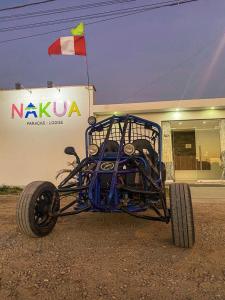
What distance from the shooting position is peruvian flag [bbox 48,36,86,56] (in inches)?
492

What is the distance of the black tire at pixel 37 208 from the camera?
4340 mm

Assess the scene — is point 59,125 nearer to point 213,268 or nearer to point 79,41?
point 79,41

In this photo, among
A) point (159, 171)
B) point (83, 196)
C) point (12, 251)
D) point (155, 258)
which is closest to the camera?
point (155, 258)

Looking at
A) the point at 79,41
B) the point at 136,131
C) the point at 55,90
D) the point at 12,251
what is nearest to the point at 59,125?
the point at 55,90

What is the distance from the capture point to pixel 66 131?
13078 millimetres

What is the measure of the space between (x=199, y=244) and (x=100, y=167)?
1.89 meters

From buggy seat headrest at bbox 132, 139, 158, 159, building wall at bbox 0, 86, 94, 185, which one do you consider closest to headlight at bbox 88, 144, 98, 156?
buggy seat headrest at bbox 132, 139, 158, 159

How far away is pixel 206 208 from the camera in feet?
23.8

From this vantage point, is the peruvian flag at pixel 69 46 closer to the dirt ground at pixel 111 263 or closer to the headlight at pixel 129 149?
the headlight at pixel 129 149

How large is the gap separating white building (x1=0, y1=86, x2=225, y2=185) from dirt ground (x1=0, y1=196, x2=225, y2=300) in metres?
7.77

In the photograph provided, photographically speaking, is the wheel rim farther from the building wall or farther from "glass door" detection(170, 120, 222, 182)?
"glass door" detection(170, 120, 222, 182)

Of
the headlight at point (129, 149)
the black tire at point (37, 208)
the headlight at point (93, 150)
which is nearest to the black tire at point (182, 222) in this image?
the headlight at point (129, 149)

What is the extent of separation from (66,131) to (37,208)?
28.5 ft

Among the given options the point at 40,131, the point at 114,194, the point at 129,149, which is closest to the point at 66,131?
the point at 40,131
